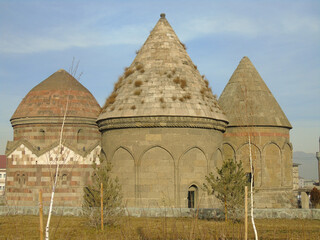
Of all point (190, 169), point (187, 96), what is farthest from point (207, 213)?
point (187, 96)

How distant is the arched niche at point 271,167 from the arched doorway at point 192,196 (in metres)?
5.12

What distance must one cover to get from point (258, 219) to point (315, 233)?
13.6ft

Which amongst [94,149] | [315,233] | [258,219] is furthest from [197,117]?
Result: [94,149]

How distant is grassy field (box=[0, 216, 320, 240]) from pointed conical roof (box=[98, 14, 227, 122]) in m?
4.87

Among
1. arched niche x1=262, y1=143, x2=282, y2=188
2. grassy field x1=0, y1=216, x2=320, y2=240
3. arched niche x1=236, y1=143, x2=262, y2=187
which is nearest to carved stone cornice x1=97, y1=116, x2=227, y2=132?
arched niche x1=236, y1=143, x2=262, y2=187

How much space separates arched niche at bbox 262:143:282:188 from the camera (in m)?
22.5

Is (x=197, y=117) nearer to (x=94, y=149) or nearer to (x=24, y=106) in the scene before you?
(x=94, y=149)

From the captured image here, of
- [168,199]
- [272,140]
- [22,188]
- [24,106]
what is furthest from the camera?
[24,106]

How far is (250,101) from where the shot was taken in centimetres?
2317

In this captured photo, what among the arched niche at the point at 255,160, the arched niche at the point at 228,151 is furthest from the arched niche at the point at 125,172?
the arched niche at the point at 255,160

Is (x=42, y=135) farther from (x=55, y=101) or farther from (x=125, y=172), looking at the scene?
(x=125, y=172)

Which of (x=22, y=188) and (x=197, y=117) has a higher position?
(x=197, y=117)

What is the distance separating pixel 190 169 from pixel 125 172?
278 centimetres

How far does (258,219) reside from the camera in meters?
16.5
